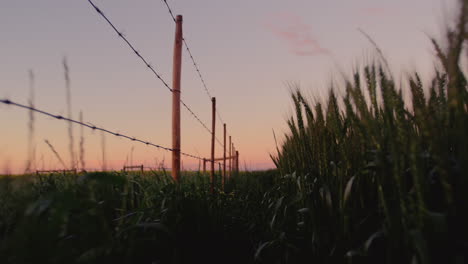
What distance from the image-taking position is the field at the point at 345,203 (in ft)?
3.48

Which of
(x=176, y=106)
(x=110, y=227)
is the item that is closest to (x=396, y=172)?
(x=110, y=227)

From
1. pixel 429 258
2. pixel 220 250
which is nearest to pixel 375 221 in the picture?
pixel 429 258

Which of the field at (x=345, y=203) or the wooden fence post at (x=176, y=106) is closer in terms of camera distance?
the field at (x=345, y=203)

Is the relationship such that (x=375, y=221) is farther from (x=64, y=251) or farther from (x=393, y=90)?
(x=64, y=251)

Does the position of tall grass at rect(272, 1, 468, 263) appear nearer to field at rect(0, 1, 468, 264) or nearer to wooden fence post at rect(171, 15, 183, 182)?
field at rect(0, 1, 468, 264)

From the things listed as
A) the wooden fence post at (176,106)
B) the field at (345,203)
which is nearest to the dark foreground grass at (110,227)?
the field at (345,203)

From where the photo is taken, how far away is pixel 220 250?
2107 millimetres

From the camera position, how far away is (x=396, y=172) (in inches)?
42.7

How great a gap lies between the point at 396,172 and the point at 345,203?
1.17 ft

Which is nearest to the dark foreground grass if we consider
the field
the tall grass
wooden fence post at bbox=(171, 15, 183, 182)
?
the field

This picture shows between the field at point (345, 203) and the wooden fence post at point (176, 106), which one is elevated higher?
the wooden fence post at point (176, 106)

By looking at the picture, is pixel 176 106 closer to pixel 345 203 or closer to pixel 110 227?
pixel 110 227

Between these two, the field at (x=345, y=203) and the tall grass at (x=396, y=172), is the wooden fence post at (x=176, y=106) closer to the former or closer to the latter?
the field at (x=345, y=203)

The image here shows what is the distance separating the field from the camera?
3.48 feet
